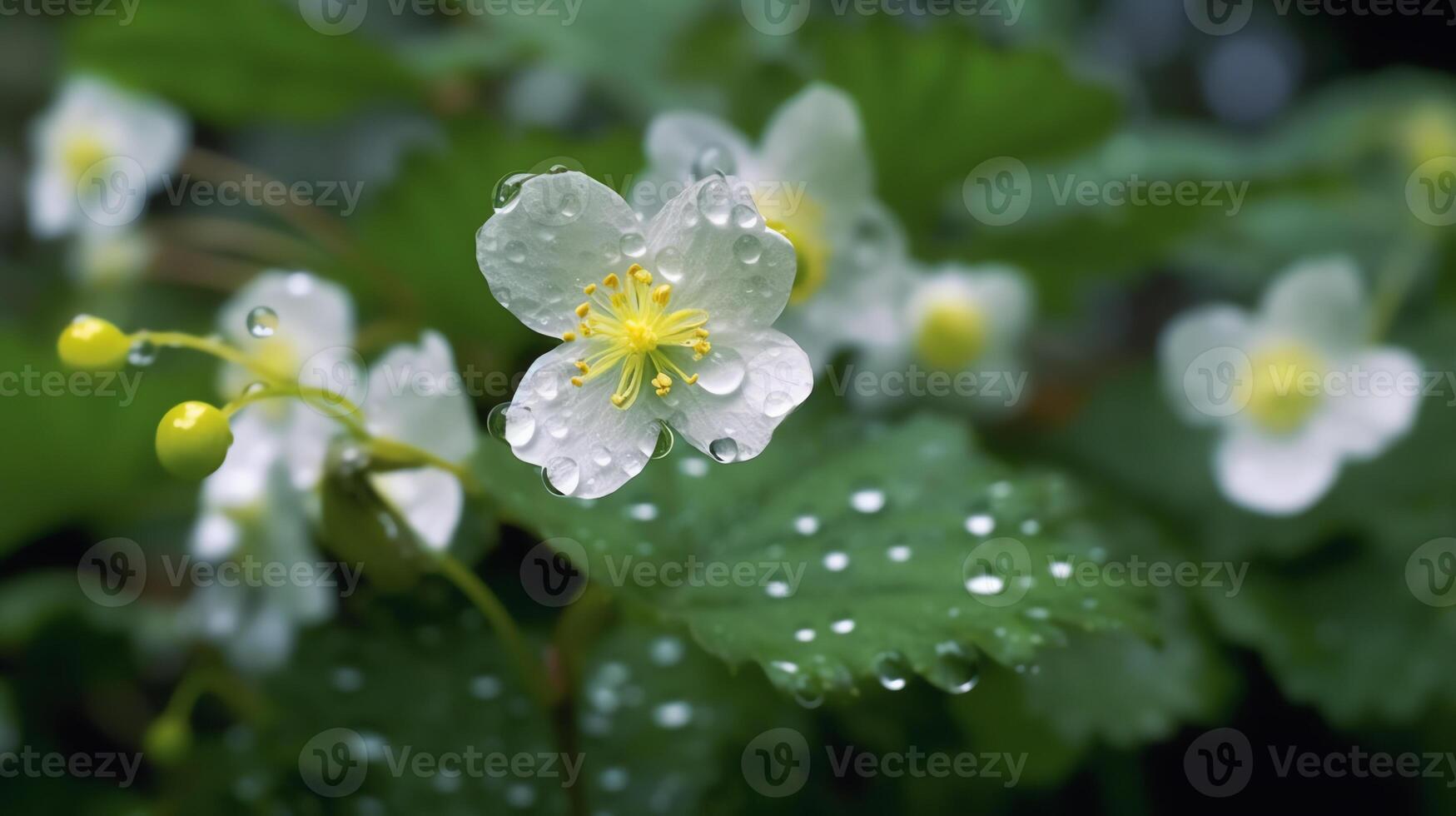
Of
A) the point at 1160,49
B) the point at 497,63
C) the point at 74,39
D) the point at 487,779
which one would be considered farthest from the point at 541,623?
the point at 1160,49

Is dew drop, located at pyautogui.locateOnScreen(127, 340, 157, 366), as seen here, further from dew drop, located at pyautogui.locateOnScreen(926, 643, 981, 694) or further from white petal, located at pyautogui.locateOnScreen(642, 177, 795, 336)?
dew drop, located at pyautogui.locateOnScreen(926, 643, 981, 694)

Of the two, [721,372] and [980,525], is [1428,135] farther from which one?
[721,372]

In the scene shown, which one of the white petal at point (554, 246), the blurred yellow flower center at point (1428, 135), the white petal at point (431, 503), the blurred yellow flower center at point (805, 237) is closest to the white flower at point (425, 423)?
the white petal at point (431, 503)

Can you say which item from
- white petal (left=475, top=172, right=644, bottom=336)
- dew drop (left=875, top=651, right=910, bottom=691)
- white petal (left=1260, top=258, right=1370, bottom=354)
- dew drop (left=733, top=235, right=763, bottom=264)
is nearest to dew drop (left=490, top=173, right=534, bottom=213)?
white petal (left=475, top=172, right=644, bottom=336)

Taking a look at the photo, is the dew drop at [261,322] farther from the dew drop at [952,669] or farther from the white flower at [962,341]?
the white flower at [962,341]

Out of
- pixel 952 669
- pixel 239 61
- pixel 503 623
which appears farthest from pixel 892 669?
pixel 239 61
